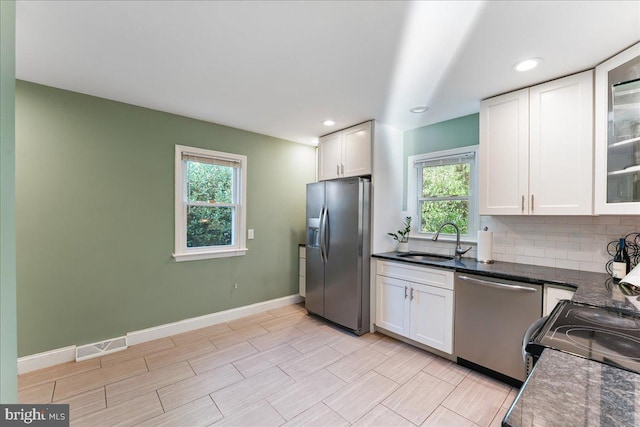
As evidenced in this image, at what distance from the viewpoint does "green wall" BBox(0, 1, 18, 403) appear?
828mm

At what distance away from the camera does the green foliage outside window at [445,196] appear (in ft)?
9.93

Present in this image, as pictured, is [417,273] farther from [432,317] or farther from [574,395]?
[574,395]

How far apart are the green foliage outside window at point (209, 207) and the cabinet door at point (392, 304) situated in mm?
1989

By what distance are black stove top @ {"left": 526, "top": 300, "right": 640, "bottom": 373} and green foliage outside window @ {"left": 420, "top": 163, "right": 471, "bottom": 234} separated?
5.71 ft

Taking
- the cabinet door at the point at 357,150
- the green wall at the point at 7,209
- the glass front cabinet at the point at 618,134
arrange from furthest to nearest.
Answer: the cabinet door at the point at 357,150 → the glass front cabinet at the point at 618,134 → the green wall at the point at 7,209

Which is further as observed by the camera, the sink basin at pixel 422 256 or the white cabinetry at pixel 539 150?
the sink basin at pixel 422 256

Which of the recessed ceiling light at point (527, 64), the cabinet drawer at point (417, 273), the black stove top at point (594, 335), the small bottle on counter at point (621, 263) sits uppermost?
the recessed ceiling light at point (527, 64)

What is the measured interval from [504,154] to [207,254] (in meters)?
3.26

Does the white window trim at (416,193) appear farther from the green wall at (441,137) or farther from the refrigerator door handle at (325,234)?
the refrigerator door handle at (325,234)

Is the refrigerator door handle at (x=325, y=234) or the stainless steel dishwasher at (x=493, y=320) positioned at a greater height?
the refrigerator door handle at (x=325, y=234)

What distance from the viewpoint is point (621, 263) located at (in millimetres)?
1905

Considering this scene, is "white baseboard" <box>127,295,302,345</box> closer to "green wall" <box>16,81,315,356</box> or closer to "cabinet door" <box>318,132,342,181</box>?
"green wall" <box>16,81,315,356</box>

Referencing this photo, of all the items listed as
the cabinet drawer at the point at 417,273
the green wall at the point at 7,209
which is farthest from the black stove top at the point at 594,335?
the green wall at the point at 7,209

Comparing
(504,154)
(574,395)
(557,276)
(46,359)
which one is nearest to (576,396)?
(574,395)
